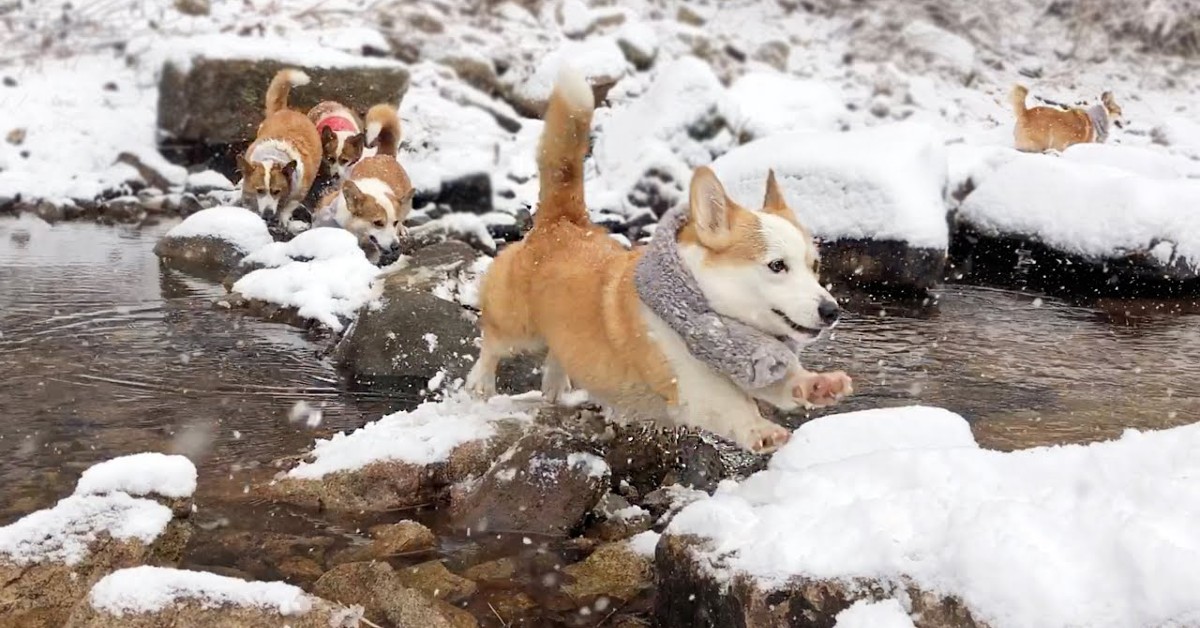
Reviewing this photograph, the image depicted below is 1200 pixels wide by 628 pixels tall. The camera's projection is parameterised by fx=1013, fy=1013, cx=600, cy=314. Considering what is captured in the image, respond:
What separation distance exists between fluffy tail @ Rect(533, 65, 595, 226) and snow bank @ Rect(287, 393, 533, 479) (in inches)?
31.2

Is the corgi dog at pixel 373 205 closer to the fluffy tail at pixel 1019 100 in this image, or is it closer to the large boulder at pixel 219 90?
the large boulder at pixel 219 90

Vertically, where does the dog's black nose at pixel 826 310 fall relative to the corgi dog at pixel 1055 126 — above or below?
above

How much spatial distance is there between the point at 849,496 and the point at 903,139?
555cm

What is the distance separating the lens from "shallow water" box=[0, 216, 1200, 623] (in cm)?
349

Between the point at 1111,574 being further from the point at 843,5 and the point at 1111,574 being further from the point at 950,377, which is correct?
the point at 843,5

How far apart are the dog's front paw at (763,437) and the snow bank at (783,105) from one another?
841 centimetres

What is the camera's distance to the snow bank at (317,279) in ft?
18.6

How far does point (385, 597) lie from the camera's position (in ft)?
8.95

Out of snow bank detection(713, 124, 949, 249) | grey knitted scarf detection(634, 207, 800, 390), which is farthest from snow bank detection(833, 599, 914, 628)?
snow bank detection(713, 124, 949, 249)

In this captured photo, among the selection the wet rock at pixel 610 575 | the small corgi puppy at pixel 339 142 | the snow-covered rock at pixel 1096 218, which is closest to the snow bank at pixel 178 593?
the wet rock at pixel 610 575

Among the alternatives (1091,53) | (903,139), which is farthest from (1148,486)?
(1091,53)

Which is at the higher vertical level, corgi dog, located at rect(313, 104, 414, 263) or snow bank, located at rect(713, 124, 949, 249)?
snow bank, located at rect(713, 124, 949, 249)

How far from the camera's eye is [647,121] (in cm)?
1009

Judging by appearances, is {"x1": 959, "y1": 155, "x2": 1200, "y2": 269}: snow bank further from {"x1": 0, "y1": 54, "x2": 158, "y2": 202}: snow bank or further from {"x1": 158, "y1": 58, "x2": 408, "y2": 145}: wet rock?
{"x1": 0, "y1": 54, "x2": 158, "y2": 202}: snow bank
